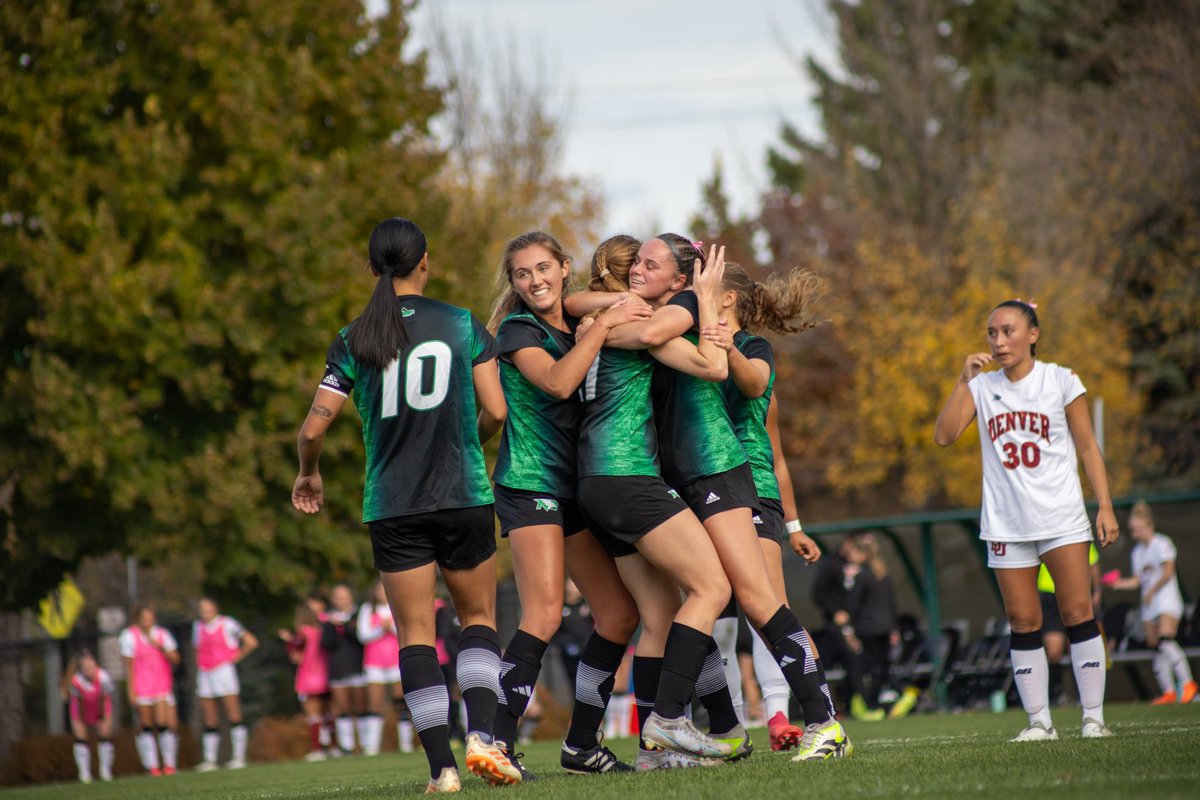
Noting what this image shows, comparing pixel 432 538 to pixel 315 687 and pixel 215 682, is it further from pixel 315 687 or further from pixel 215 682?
pixel 215 682

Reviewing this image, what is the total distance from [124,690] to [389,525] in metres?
22.5

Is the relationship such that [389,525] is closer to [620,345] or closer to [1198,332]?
[620,345]

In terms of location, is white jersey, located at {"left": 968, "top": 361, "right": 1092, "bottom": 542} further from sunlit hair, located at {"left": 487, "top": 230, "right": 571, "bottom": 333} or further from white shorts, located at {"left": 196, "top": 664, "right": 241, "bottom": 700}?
white shorts, located at {"left": 196, "top": 664, "right": 241, "bottom": 700}

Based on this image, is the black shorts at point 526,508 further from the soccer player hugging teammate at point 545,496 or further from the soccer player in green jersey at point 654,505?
the soccer player in green jersey at point 654,505

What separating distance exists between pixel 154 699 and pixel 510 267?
13.3 meters

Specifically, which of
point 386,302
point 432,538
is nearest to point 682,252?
point 386,302

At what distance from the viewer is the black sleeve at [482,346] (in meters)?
5.77

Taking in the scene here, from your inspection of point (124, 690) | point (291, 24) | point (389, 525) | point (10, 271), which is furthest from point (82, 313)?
point (389, 525)

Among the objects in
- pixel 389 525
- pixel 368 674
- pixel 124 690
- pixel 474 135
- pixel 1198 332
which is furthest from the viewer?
pixel 474 135

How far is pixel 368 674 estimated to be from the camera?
17.0 m

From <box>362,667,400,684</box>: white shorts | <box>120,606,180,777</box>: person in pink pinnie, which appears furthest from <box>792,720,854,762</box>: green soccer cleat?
<box>120,606,180,777</box>: person in pink pinnie

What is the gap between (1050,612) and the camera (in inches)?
537

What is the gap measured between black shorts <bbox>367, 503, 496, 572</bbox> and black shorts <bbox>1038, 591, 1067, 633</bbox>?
8.47 meters

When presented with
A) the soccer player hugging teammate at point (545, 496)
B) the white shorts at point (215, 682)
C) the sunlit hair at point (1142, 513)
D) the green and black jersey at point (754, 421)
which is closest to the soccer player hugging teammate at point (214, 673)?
the white shorts at point (215, 682)
